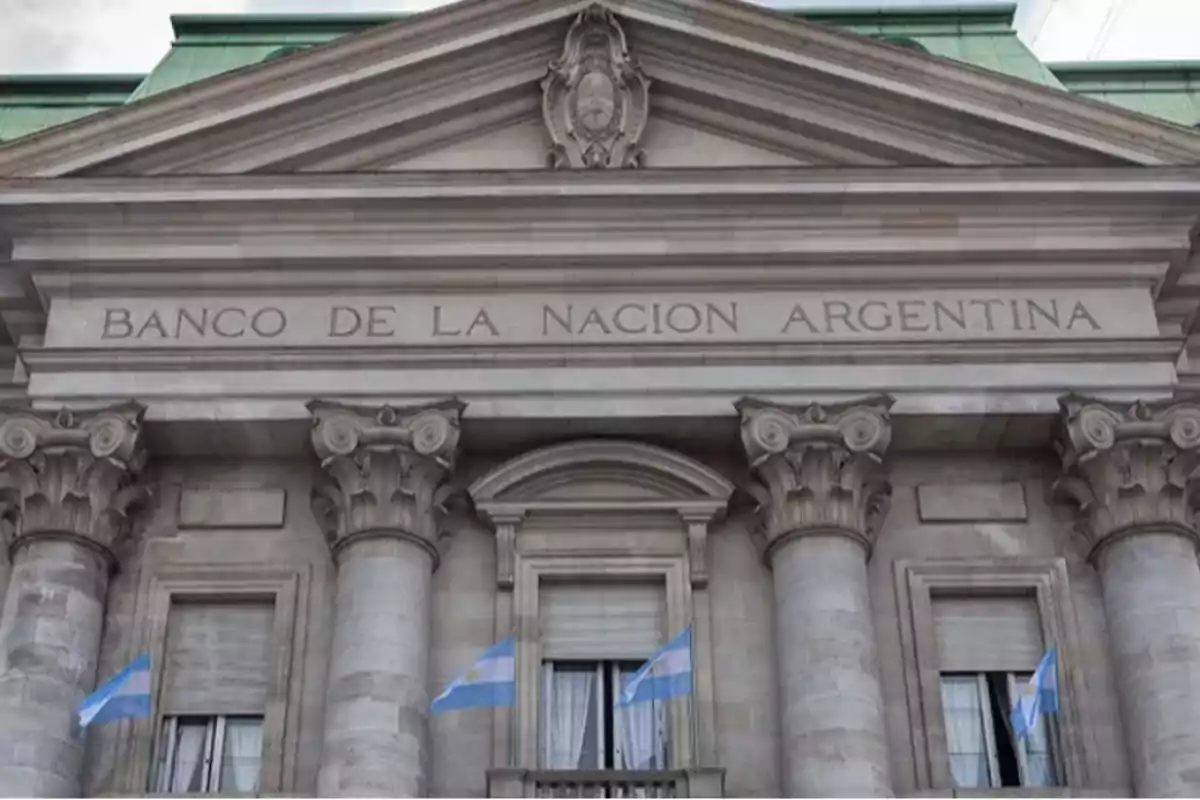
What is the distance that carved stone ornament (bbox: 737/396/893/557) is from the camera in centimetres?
2406

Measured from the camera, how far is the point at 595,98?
87.5 feet

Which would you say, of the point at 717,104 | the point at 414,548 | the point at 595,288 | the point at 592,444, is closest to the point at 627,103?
the point at 717,104

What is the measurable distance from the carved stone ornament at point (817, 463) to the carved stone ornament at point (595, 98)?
170 inches

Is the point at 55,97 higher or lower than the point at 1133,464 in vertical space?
higher

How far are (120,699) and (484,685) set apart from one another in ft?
14.0

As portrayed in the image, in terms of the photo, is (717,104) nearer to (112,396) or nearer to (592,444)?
(592,444)

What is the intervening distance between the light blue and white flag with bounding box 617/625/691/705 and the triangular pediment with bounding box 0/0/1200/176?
715 cm

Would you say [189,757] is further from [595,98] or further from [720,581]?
[595,98]

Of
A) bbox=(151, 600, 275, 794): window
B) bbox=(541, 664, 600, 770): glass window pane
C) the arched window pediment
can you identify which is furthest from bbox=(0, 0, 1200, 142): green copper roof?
bbox=(541, 664, 600, 770): glass window pane

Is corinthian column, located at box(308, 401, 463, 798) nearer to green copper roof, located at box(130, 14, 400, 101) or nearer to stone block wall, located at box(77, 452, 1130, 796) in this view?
stone block wall, located at box(77, 452, 1130, 796)

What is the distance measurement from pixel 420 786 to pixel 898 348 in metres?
8.32

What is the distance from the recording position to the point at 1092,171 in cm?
2558

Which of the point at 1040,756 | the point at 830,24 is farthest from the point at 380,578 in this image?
the point at 830,24

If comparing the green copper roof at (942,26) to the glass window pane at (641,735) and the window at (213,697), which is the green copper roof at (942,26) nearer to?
the glass window pane at (641,735)
